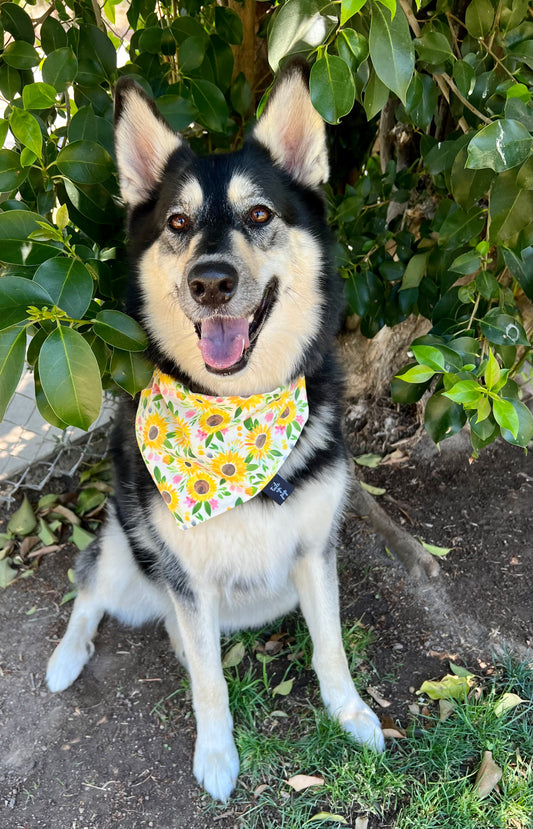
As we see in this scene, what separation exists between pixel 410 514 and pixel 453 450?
494mm

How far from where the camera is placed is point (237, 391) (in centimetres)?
225

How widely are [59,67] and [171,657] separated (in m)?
2.34

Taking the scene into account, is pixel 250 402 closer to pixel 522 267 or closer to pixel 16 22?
pixel 522 267

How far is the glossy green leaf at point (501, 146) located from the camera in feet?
5.03

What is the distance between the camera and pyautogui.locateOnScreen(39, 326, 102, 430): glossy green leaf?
4.81 feet

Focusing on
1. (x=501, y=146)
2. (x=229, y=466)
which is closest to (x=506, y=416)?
(x=501, y=146)

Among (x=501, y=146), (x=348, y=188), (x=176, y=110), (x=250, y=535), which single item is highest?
(x=501, y=146)

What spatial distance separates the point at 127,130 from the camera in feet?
6.97

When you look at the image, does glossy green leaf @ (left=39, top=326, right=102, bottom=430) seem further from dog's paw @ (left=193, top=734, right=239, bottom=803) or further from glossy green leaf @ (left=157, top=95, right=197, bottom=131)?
dog's paw @ (left=193, top=734, right=239, bottom=803)

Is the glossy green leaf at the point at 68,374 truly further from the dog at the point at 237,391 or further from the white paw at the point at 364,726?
the white paw at the point at 364,726

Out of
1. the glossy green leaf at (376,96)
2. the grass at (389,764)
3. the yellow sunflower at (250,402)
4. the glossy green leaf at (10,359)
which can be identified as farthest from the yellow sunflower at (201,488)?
the glossy green leaf at (376,96)

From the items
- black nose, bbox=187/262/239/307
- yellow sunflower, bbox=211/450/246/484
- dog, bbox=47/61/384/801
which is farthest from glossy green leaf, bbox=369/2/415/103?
yellow sunflower, bbox=211/450/246/484

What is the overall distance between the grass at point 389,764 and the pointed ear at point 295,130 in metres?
1.96

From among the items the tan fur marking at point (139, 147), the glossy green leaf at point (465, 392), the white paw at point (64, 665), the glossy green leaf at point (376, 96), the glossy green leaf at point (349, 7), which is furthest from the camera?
the white paw at point (64, 665)
